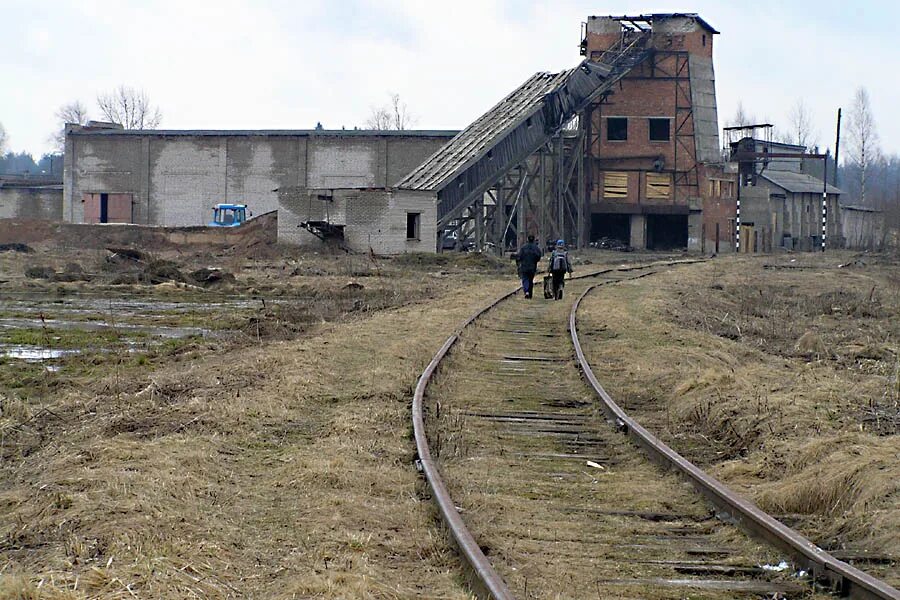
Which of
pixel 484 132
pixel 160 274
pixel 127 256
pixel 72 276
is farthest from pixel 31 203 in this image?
pixel 72 276

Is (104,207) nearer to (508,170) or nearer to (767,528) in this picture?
(508,170)

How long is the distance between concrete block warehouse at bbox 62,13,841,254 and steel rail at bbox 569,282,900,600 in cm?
3747

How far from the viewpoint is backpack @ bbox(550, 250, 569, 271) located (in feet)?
79.2

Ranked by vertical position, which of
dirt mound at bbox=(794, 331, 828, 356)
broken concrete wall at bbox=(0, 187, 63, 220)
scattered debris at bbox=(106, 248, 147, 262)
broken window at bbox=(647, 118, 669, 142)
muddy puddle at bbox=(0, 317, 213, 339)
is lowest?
muddy puddle at bbox=(0, 317, 213, 339)

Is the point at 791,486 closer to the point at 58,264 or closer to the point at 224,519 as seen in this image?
the point at 224,519


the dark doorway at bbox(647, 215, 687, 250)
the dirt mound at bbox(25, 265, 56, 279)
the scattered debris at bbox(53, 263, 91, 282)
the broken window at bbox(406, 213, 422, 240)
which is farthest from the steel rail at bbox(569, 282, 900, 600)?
the dark doorway at bbox(647, 215, 687, 250)

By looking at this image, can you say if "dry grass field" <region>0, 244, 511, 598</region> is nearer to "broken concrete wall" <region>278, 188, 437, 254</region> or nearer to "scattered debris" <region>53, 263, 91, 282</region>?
"scattered debris" <region>53, 263, 91, 282</region>

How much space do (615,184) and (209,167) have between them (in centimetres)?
2469

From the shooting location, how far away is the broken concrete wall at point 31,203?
75.1 metres

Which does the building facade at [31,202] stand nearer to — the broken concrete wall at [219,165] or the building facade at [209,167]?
the broken concrete wall at [219,165]

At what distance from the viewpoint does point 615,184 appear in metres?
61.6

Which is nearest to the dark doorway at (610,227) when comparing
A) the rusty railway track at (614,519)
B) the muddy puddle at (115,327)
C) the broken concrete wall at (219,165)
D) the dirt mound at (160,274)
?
the broken concrete wall at (219,165)

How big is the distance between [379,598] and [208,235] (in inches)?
1990

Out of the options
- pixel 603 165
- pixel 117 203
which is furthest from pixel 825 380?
pixel 117 203
